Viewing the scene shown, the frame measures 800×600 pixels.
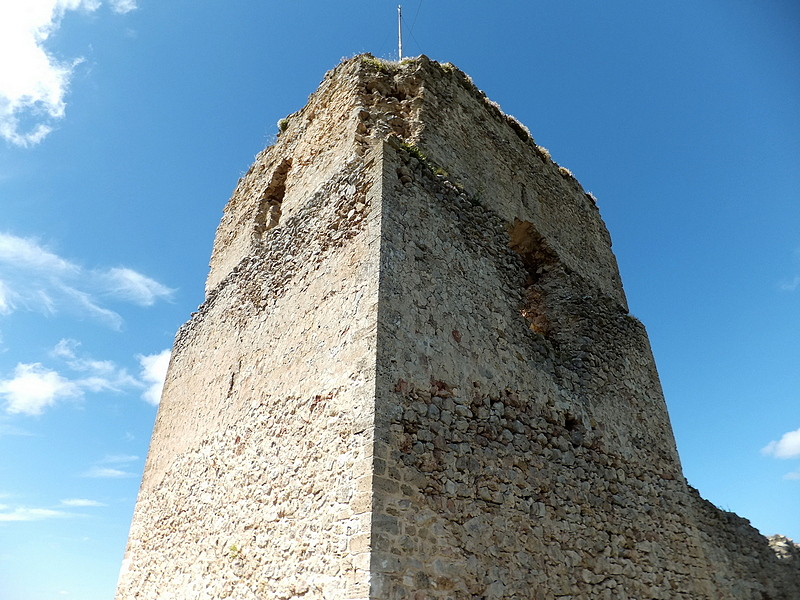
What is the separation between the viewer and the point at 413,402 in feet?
15.2

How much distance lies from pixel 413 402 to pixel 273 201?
5.05m

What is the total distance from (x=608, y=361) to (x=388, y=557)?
4735mm

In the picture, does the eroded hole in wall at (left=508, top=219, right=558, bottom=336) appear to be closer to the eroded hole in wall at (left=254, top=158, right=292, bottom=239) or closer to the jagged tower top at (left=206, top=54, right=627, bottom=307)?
the jagged tower top at (left=206, top=54, right=627, bottom=307)

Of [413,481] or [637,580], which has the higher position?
[413,481]

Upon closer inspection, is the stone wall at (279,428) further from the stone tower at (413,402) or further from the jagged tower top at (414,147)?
the jagged tower top at (414,147)

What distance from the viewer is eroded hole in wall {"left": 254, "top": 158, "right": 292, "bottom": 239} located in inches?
321

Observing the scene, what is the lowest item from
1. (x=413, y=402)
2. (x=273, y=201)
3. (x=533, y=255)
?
(x=413, y=402)

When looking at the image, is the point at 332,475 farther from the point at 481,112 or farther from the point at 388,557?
the point at 481,112

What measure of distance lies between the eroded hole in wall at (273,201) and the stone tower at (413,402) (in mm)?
45

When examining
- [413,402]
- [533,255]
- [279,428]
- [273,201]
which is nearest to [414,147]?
[533,255]

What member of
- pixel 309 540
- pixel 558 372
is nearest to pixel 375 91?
pixel 558 372

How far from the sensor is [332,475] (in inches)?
174

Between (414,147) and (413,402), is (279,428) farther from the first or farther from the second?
(414,147)

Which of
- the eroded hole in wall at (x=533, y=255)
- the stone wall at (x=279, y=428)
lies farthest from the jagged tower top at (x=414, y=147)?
the stone wall at (x=279, y=428)
